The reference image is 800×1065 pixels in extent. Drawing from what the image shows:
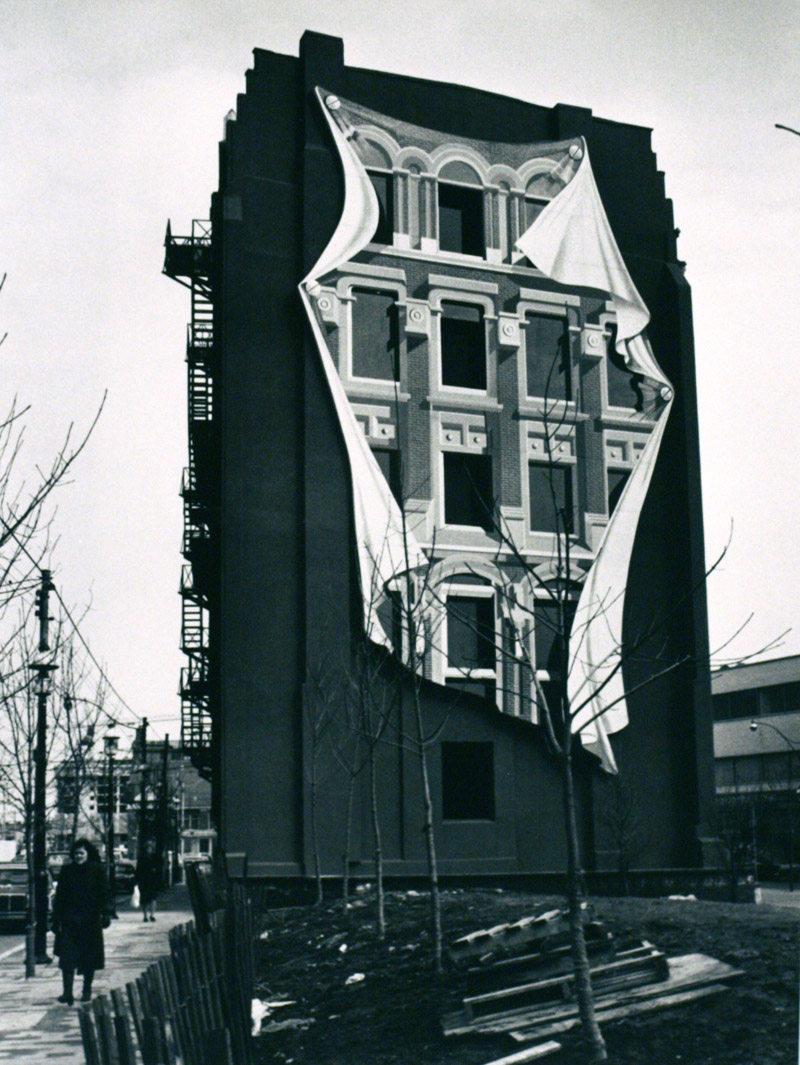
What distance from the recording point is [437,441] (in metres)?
32.8

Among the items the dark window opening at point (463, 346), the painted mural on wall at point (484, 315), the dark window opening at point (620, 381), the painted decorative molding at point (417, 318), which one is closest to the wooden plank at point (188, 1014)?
the painted mural on wall at point (484, 315)

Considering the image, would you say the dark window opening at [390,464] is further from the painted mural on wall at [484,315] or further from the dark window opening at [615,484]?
the dark window opening at [615,484]

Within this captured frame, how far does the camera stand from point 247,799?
3045 centimetres

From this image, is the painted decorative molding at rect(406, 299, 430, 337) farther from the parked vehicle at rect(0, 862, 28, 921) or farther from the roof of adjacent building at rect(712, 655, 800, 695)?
the roof of adjacent building at rect(712, 655, 800, 695)

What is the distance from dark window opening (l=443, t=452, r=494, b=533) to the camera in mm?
33094

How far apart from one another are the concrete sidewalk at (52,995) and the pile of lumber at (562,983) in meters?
3.67

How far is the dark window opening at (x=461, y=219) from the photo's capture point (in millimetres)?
34656

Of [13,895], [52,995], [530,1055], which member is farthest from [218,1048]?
[13,895]

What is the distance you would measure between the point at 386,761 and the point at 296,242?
12335mm

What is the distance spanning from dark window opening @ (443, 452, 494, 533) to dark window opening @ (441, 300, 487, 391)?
182 cm

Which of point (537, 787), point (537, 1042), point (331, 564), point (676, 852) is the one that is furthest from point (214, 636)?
point (537, 1042)

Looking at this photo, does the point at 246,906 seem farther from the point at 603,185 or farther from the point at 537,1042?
the point at 603,185

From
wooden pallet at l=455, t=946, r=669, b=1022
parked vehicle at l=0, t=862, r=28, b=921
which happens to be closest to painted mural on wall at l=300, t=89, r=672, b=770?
parked vehicle at l=0, t=862, r=28, b=921

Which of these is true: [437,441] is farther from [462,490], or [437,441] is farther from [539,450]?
[539,450]
